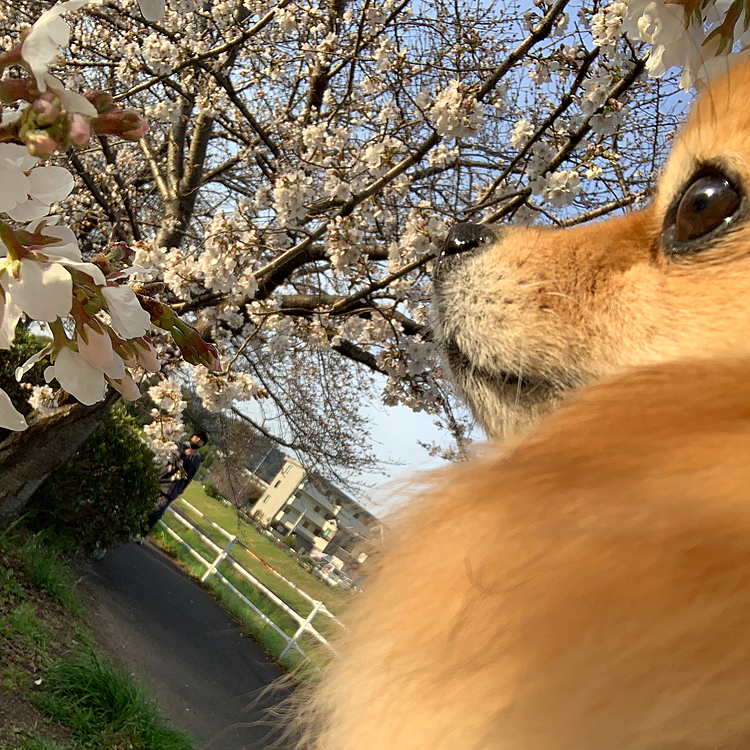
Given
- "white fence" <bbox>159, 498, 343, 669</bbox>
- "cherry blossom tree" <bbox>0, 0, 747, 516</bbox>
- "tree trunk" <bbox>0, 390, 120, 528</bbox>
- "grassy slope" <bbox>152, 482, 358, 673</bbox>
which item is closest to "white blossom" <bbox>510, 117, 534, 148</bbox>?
"cherry blossom tree" <bbox>0, 0, 747, 516</bbox>

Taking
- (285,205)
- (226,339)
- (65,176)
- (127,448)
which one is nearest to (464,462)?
(65,176)

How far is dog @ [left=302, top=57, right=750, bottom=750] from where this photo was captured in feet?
2.02

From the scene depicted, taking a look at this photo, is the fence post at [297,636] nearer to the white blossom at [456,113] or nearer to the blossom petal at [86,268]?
the white blossom at [456,113]

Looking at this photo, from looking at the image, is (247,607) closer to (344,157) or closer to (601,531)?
(344,157)

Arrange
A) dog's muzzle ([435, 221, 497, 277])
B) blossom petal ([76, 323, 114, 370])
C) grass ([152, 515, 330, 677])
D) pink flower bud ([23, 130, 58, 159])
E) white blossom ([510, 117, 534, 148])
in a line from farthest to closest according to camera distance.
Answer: grass ([152, 515, 330, 677]) < white blossom ([510, 117, 534, 148]) < dog's muzzle ([435, 221, 497, 277]) < blossom petal ([76, 323, 114, 370]) < pink flower bud ([23, 130, 58, 159])

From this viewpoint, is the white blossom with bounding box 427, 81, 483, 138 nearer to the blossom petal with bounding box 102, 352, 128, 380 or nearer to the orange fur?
the orange fur

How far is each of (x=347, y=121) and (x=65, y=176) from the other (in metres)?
5.51

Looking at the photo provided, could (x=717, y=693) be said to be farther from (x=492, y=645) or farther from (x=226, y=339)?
(x=226, y=339)

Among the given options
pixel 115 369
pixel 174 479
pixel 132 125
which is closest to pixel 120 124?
pixel 132 125

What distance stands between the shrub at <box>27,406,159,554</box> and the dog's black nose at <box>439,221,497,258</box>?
215 inches

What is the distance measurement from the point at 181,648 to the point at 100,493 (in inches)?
74.8

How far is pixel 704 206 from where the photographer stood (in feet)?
3.70

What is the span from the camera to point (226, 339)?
569 cm

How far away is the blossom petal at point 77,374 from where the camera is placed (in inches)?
32.0
